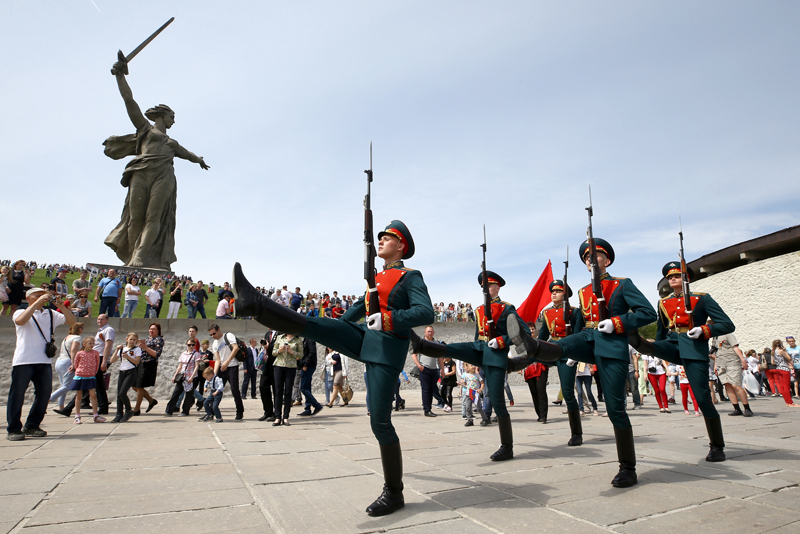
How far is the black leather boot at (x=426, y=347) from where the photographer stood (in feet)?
15.5

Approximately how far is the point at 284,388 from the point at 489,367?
435 cm

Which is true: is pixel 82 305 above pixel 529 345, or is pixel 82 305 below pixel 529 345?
above

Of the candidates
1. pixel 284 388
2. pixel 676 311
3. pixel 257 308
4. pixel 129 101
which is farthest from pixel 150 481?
pixel 129 101

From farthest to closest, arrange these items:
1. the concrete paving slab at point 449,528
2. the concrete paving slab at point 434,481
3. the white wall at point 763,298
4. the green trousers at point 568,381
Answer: the white wall at point 763,298, the green trousers at point 568,381, the concrete paving slab at point 434,481, the concrete paving slab at point 449,528

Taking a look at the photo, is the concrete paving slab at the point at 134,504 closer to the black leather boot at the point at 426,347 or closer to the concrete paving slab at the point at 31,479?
the concrete paving slab at the point at 31,479

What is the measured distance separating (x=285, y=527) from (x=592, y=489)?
229 centimetres

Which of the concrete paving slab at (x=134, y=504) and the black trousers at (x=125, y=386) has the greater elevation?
the black trousers at (x=125, y=386)

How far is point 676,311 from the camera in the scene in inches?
222

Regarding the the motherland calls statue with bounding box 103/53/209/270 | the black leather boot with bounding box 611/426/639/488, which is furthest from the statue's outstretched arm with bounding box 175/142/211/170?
the black leather boot with bounding box 611/426/639/488

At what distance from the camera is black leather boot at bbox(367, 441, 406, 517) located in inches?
123

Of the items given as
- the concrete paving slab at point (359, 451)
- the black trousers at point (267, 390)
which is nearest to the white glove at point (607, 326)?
the concrete paving slab at point (359, 451)

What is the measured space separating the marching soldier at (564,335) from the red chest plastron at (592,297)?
719 millimetres

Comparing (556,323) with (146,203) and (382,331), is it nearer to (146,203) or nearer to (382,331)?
(382,331)

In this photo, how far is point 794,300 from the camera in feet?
77.5
